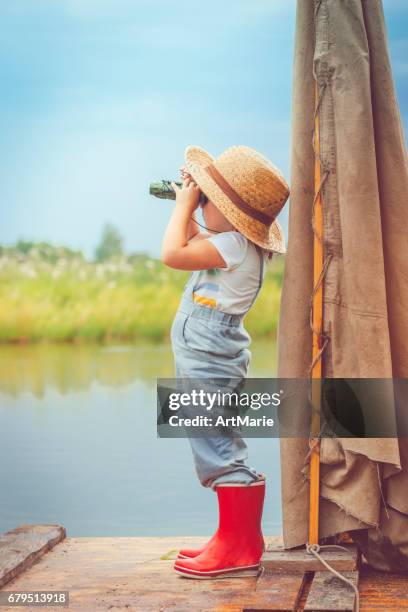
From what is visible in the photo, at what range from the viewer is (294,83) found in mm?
2559

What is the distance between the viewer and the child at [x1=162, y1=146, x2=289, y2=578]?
247 centimetres

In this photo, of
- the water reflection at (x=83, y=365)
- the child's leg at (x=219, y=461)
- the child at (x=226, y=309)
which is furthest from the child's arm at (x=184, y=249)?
the water reflection at (x=83, y=365)

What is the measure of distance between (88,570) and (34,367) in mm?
7069

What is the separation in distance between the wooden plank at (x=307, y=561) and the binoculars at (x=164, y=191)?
87 centimetres

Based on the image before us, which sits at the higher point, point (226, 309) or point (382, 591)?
point (226, 309)

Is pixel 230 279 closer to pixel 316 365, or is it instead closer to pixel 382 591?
pixel 316 365

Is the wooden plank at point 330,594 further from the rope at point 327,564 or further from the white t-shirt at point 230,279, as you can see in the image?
the white t-shirt at point 230,279

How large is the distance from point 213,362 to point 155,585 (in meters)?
0.53

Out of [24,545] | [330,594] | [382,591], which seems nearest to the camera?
[330,594]

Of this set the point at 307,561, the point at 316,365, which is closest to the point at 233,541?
the point at 307,561

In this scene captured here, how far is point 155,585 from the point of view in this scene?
96.0 inches

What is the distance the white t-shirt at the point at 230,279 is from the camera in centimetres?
248

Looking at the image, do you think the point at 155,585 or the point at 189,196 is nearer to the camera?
the point at 155,585

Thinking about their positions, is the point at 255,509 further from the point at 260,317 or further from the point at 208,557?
the point at 260,317
